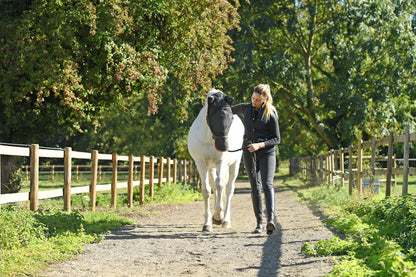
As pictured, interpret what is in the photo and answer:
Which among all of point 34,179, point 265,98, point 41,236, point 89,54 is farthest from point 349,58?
point 41,236

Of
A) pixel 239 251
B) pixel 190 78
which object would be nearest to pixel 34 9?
pixel 190 78

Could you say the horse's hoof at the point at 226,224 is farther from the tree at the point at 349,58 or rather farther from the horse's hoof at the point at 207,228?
the tree at the point at 349,58

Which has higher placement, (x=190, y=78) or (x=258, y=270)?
(x=190, y=78)

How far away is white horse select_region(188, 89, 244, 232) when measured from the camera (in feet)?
24.5

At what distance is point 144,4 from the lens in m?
11.8

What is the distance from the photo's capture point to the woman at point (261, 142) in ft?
23.9

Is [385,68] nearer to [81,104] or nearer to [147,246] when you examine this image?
[81,104]

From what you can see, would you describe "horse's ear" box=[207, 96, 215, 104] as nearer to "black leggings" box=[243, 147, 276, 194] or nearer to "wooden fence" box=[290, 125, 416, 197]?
"black leggings" box=[243, 147, 276, 194]

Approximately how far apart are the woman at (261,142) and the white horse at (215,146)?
319mm

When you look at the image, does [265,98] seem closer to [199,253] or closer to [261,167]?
[261,167]

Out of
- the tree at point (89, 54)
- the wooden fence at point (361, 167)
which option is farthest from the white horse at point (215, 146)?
the tree at point (89, 54)

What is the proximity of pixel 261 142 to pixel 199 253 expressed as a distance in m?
1.99

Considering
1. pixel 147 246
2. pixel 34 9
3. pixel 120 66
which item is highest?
pixel 34 9

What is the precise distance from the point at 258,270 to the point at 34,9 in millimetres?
8630
